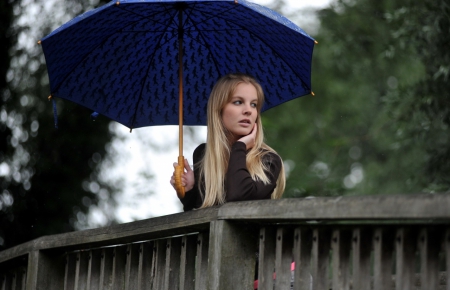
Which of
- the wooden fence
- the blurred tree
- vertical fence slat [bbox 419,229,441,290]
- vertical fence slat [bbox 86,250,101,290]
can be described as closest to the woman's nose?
the wooden fence

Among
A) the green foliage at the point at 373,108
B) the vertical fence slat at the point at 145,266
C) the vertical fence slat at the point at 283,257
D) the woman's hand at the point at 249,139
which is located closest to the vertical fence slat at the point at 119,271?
the vertical fence slat at the point at 145,266

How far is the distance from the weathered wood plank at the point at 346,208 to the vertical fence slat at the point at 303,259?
13cm

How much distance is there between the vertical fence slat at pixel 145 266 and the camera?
3.78 meters

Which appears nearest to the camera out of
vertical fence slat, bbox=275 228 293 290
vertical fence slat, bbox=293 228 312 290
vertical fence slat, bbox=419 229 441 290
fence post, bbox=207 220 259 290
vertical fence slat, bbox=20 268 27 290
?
vertical fence slat, bbox=419 229 441 290

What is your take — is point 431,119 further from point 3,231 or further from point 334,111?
point 334,111

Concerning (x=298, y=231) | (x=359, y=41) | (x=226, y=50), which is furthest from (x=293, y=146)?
(x=298, y=231)

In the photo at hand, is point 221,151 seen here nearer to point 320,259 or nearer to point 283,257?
point 283,257

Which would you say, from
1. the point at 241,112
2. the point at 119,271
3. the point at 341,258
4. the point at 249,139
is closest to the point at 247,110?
the point at 241,112

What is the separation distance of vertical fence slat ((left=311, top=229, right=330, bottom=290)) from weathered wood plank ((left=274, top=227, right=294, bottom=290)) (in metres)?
0.19

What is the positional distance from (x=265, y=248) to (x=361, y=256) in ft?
1.77

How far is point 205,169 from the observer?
3.97 m

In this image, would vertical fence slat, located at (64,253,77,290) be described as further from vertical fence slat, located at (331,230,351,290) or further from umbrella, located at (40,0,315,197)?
vertical fence slat, located at (331,230,351,290)

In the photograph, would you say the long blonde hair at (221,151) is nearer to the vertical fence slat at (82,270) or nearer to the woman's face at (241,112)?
the woman's face at (241,112)

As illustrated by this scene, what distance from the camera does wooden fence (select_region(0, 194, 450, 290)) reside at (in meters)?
2.47
